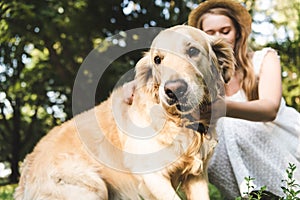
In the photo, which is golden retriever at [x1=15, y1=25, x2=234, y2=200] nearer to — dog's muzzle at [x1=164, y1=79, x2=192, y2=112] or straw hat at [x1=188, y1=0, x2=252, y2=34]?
dog's muzzle at [x1=164, y1=79, x2=192, y2=112]

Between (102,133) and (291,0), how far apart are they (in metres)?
7.51

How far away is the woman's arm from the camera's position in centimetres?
335

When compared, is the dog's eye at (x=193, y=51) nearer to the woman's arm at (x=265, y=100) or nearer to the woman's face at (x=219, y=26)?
the woman's arm at (x=265, y=100)

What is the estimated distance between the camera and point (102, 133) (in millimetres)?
3225

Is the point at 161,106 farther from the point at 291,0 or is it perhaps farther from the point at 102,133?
the point at 291,0

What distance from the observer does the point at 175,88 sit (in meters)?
2.65

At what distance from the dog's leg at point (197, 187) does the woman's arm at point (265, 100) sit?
0.52 m

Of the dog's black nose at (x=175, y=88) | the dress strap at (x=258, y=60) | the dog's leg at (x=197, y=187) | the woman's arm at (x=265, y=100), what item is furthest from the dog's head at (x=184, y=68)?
the dress strap at (x=258, y=60)

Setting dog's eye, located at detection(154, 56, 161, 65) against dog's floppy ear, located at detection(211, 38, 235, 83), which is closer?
dog's eye, located at detection(154, 56, 161, 65)

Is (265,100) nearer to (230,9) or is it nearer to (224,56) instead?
(224,56)

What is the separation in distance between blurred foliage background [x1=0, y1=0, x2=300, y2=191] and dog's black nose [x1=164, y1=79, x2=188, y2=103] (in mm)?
5744

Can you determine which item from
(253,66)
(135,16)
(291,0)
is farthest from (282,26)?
(253,66)

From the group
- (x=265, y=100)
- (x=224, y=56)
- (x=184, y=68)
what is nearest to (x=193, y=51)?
(x=184, y=68)

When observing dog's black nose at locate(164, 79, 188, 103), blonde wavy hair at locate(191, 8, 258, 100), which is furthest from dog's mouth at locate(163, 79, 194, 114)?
blonde wavy hair at locate(191, 8, 258, 100)
